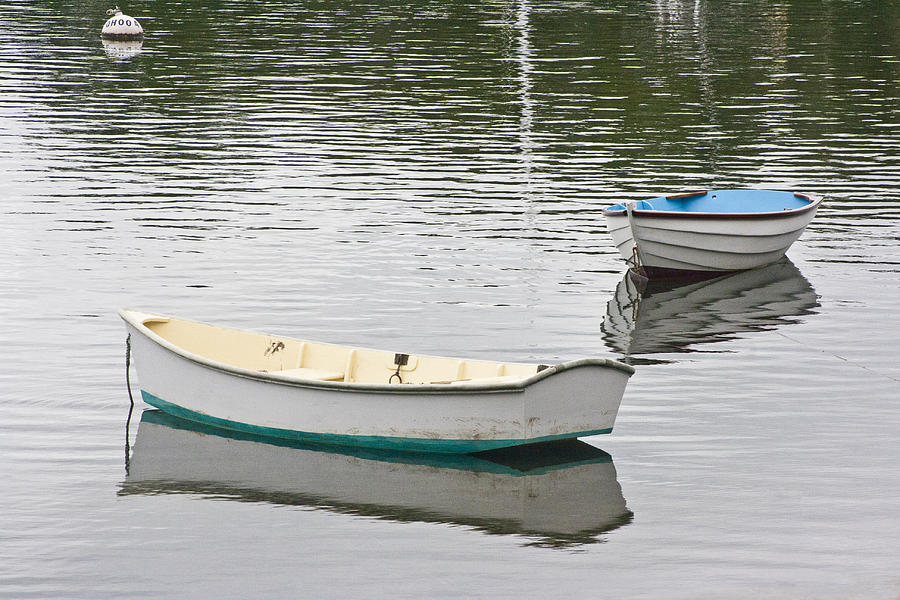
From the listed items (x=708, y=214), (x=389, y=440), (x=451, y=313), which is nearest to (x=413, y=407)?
(x=389, y=440)

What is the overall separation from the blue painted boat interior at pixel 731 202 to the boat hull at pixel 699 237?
4.58 feet

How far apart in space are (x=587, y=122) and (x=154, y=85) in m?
21.1

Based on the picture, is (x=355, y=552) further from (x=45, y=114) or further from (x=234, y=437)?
(x=45, y=114)

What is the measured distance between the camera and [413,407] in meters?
17.4

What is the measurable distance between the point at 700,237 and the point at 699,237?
0.02m

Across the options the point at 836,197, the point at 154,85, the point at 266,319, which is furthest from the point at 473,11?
the point at 266,319

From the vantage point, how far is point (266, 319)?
24.8 metres

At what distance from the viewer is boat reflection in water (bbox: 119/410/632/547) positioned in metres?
16.1

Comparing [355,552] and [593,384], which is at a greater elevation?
[593,384]

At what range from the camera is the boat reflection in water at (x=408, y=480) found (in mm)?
16109

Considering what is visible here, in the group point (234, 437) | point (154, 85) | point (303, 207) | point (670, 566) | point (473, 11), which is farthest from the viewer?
point (473, 11)

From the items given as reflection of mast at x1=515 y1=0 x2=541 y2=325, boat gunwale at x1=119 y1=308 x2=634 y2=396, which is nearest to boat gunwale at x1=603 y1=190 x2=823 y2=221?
reflection of mast at x1=515 y1=0 x2=541 y2=325

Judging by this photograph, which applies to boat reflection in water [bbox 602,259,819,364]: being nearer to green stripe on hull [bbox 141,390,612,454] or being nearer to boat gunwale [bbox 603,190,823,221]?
boat gunwale [bbox 603,190,823,221]

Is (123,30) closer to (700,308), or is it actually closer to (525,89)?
(525,89)
